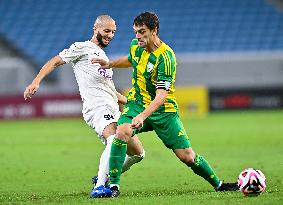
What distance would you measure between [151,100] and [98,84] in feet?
3.08

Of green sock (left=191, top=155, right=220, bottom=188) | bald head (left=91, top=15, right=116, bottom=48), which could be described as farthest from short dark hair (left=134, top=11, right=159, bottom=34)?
green sock (left=191, top=155, right=220, bottom=188)

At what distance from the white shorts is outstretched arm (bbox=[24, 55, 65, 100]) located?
0.64m

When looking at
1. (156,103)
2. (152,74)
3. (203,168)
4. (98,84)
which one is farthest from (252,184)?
(98,84)

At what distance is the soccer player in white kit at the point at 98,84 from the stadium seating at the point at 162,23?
1966 centimetres

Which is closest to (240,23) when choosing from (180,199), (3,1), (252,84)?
(252,84)

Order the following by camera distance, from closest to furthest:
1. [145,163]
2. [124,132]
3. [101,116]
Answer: [124,132] < [101,116] < [145,163]

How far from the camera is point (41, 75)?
28.9ft

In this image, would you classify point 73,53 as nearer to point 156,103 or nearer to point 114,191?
point 156,103

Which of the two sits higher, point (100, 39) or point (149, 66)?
point (100, 39)

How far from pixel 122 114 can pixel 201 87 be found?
17231 millimetres

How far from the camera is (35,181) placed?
34.7ft

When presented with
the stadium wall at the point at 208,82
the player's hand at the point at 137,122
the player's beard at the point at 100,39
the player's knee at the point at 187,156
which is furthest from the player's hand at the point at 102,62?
the stadium wall at the point at 208,82

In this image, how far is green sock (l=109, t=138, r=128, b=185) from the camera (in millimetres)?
8359

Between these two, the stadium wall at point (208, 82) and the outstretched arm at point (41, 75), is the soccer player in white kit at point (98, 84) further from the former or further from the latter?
the stadium wall at point (208, 82)
